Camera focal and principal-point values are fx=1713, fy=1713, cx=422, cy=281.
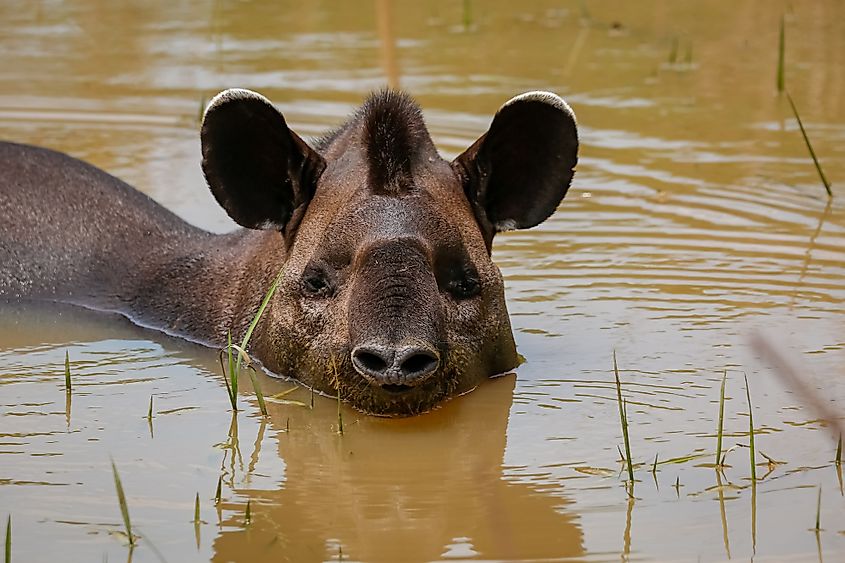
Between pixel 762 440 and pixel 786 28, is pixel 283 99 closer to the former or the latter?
pixel 786 28

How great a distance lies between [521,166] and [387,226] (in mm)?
1126

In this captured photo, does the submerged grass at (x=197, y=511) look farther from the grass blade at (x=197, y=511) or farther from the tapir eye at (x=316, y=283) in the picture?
the tapir eye at (x=316, y=283)

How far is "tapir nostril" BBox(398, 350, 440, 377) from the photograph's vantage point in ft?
23.8

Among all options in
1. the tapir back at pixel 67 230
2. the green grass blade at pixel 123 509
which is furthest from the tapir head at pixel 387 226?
the green grass blade at pixel 123 509

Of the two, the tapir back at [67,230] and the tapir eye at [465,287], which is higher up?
the tapir eye at [465,287]

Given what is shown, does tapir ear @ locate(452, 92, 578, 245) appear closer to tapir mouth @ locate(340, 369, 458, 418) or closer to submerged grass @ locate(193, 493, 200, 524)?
tapir mouth @ locate(340, 369, 458, 418)

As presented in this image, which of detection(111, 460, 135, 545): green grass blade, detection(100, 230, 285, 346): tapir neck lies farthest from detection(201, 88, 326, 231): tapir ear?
detection(111, 460, 135, 545): green grass blade

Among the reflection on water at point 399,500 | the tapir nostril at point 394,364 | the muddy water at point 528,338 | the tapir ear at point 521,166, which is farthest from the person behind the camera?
the tapir ear at point 521,166

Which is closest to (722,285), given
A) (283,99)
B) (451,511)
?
(451,511)

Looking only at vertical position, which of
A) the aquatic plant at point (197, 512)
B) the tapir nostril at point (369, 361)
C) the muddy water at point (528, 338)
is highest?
the tapir nostril at point (369, 361)

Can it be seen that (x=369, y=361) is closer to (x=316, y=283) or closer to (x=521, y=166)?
(x=316, y=283)

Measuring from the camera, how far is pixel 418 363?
24.3 feet

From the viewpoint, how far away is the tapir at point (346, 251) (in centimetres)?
767

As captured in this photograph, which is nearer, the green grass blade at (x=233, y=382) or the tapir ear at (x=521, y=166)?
the green grass blade at (x=233, y=382)
